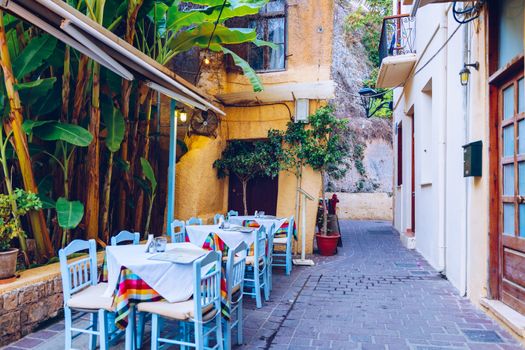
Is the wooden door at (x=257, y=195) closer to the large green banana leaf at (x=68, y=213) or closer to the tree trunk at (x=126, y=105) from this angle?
the tree trunk at (x=126, y=105)

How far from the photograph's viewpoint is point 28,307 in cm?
399

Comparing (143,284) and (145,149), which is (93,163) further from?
(143,284)

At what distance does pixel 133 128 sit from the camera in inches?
265

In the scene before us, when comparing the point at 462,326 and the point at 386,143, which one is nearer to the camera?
the point at 462,326

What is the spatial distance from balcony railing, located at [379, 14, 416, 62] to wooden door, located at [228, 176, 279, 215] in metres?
4.16

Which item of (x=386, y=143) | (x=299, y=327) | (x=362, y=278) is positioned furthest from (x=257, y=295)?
(x=386, y=143)

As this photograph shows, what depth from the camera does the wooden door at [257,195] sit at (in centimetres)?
942

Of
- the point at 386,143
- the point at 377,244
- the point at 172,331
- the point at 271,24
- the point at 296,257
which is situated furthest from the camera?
the point at 386,143

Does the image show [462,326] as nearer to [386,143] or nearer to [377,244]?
[377,244]

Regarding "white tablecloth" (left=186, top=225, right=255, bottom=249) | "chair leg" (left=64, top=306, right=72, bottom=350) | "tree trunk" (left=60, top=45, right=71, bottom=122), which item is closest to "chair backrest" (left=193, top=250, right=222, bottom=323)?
"chair leg" (left=64, top=306, right=72, bottom=350)

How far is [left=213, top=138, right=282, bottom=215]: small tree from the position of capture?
8453 millimetres

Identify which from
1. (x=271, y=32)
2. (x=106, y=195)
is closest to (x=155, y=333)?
(x=106, y=195)

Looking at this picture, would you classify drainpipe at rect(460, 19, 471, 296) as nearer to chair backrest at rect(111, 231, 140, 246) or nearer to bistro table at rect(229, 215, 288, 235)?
bistro table at rect(229, 215, 288, 235)

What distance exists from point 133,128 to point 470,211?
17.4ft
